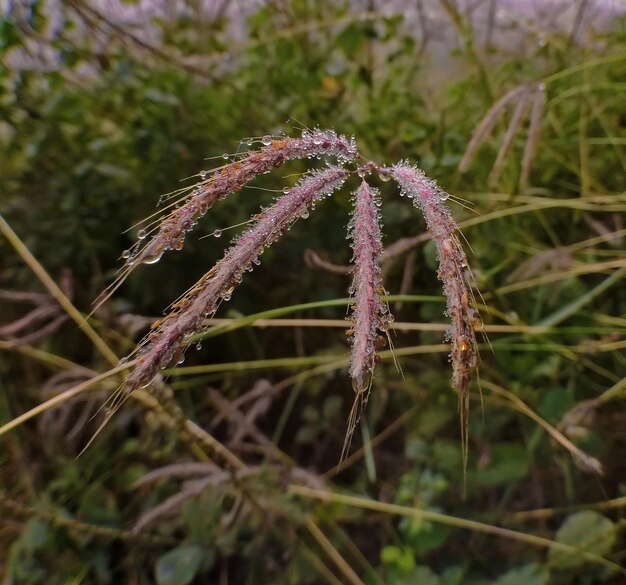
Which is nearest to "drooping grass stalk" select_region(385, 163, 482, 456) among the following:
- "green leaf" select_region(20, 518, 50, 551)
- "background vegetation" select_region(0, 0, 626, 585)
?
"background vegetation" select_region(0, 0, 626, 585)

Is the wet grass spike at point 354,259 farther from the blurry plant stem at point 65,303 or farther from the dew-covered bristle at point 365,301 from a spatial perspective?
the blurry plant stem at point 65,303

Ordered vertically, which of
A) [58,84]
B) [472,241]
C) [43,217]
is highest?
[58,84]

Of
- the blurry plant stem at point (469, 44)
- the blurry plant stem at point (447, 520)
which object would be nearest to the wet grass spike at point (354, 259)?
the blurry plant stem at point (447, 520)

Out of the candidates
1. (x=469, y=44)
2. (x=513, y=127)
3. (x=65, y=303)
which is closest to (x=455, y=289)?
(x=513, y=127)

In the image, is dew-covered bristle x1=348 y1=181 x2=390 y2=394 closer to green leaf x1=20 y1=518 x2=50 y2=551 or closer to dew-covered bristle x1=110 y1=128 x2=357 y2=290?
dew-covered bristle x1=110 y1=128 x2=357 y2=290

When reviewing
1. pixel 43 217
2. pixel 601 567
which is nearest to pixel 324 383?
pixel 601 567

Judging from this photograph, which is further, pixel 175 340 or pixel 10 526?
pixel 10 526

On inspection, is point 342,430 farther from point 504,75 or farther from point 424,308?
point 504,75
